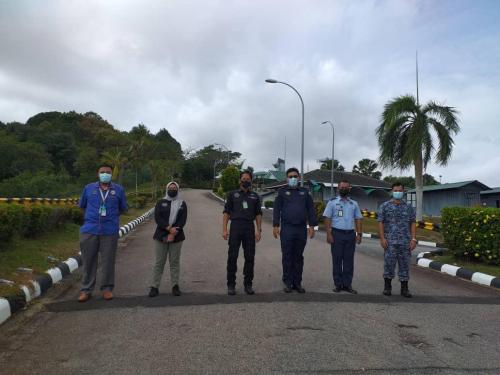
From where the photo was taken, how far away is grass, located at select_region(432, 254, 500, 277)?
8670 millimetres

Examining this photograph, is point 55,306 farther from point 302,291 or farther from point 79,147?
point 79,147

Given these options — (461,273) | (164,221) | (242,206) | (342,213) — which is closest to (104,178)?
(164,221)

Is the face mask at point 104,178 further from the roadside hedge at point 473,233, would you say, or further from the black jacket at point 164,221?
the roadside hedge at point 473,233

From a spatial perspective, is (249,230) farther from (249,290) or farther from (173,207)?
(173,207)

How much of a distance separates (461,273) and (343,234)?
3452mm

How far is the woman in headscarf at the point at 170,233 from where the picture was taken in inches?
247

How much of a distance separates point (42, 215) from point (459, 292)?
27.5ft

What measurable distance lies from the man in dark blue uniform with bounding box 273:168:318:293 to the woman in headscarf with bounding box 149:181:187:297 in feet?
4.61

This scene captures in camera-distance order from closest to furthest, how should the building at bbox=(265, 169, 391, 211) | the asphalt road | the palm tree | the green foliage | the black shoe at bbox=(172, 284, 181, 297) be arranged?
the asphalt road
the black shoe at bbox=(172, 284, 181, 297)
the palm tree
the building at bbox=(265, 169, 391, 211)
the green foliage

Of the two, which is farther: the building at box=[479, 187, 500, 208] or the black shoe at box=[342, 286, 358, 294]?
the building at box=[479, 187, 500, 208]

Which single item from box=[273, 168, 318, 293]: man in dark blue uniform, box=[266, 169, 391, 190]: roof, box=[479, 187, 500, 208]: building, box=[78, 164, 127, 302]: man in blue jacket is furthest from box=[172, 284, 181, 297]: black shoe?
box=[479, 187, 500, 208]: building

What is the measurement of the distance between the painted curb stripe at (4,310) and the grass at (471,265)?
7.82 metres

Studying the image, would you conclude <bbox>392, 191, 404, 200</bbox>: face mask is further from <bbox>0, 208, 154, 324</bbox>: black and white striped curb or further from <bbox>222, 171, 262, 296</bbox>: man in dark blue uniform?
<bbox>0, 208, 154, 324</bbox>: black and white striped curb

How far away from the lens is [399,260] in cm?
671
